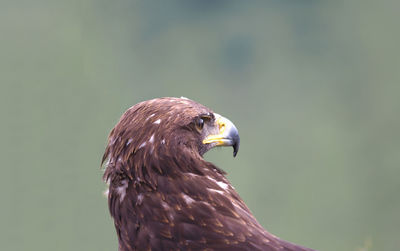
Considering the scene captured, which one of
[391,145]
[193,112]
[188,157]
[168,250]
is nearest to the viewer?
[168,250]

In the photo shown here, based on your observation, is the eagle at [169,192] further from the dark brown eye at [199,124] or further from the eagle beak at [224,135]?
the eagle beak at [224,135]

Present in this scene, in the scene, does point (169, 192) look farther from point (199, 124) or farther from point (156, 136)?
point (199, 124)

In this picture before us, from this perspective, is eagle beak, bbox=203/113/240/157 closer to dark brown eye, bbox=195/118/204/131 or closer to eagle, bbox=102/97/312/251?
dark brown eye, bbox=195/118/204/131

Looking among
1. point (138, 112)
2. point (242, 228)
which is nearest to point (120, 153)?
point (138, 112)

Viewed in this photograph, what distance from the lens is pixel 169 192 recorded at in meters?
2.11

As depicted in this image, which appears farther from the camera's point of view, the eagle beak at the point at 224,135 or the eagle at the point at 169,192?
the eagle beak at the point at 224,135

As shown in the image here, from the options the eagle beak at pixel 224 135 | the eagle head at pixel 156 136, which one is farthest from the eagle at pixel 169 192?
the eagle beak at pixel 224 135

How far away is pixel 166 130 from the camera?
2230mm

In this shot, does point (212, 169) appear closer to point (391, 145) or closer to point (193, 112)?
point (193, 112)

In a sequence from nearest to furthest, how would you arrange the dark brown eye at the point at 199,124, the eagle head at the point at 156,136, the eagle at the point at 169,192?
the eagle at the point at 169,192
the eagle head at the point at 156,136
the dark brown eye at the point at 199,124

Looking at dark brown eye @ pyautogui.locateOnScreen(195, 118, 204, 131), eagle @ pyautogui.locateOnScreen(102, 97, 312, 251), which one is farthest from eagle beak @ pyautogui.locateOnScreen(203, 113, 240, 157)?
eagle @ pyautogui.locateOnScreen(102, 97, 312, 251)

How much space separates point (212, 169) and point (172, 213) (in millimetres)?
283

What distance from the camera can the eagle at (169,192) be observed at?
2.02 m

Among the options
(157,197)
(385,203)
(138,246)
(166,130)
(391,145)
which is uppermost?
(166,130)
